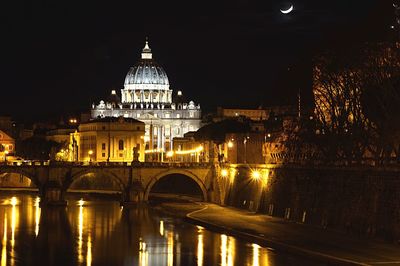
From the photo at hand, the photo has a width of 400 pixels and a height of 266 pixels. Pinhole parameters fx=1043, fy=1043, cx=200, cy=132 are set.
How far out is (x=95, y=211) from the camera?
256 ft

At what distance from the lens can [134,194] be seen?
87000mm

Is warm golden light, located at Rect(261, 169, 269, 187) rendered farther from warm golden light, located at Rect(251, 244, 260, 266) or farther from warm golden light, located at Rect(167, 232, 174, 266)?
warm golden light, located at Rect(251, 244, 260, 266)

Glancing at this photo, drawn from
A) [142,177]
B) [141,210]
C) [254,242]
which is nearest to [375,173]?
[254,242]

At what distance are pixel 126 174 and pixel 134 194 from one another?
259 centimetres

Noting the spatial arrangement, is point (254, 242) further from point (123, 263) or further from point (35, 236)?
point (35, 236)

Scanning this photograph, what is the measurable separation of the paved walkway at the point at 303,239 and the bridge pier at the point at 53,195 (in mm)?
19376

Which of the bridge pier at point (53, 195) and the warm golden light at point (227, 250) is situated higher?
the bridge pier at point (53, 195)

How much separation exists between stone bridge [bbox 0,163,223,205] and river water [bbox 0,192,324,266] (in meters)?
9.15

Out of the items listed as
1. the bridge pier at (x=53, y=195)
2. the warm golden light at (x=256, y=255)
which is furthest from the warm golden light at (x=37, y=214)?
the warm golden light at (x=256, y=255)

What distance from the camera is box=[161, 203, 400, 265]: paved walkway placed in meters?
41.5

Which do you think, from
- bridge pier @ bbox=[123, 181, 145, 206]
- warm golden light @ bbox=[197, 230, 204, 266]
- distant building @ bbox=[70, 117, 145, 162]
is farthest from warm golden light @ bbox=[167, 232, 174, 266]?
distant building @ bbox=[70, 117, 145, 162]

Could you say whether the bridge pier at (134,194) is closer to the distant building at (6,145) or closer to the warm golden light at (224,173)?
the warm golden light at (224,173)

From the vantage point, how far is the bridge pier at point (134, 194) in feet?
285

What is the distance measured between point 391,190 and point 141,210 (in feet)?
115
